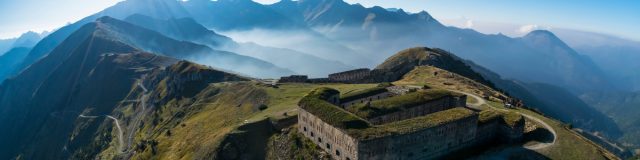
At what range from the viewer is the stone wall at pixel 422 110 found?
9938cm

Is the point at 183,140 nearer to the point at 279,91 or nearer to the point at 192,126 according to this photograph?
the point at 192,126

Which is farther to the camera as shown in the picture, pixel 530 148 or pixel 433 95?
pixel 433 95

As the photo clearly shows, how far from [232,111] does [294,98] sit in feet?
79.2

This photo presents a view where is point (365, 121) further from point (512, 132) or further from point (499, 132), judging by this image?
point (512, 132)

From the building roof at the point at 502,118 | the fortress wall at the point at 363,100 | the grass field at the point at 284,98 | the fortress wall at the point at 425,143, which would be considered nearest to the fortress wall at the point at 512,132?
the building roof at the point at 502,118

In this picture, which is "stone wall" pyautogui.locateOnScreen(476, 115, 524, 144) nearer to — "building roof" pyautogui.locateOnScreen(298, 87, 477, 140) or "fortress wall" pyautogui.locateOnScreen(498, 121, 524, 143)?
"fortress wall" pyautogui.locateOnScreen(498, 121, 524, 143)

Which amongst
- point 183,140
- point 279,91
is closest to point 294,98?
point 279,91

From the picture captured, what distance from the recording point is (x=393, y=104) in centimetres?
10412

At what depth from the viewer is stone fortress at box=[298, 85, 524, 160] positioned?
8181 centimetres

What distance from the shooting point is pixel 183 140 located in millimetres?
146125

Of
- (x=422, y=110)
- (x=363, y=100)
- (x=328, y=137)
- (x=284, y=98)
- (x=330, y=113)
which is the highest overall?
(x=330, y=113)

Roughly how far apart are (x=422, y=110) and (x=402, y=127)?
25.3m

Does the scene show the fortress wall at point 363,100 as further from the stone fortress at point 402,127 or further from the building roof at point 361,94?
the stone fortress at point 402,127

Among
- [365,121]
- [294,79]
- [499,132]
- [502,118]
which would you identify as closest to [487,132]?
[499,132]
